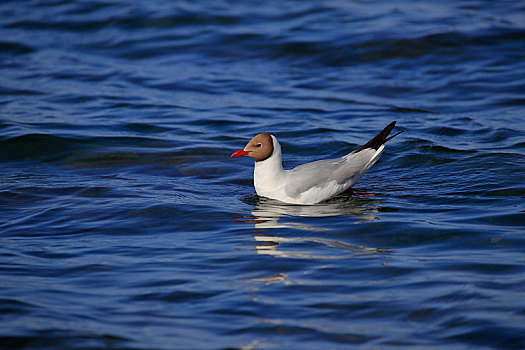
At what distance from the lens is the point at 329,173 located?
8.34 metres

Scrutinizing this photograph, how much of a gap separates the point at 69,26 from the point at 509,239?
14.6 m

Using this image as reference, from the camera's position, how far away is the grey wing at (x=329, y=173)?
27.0 feet

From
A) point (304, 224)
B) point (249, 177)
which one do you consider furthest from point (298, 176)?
point (249, 177)

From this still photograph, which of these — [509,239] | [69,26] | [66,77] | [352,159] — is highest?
[69,26]

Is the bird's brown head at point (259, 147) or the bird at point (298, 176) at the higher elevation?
the bird's brown head at point (259, 147)

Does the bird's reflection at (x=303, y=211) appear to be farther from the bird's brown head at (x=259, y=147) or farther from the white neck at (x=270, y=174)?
the bird's brown head at (x=259, y=147)

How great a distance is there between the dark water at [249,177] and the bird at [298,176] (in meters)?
0.20

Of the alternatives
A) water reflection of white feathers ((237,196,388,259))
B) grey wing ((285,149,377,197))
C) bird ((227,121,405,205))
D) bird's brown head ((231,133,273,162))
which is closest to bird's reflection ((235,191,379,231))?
water reflection of white feathers ((237,196,388,259))

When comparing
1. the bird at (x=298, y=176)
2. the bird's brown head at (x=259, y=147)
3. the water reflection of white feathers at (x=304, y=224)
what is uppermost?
the bird's brown head at (x=259, y=147)

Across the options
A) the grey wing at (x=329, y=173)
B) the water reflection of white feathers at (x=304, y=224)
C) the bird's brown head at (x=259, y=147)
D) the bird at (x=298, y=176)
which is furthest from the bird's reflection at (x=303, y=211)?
the bird's brown head at (x=259, y=147)

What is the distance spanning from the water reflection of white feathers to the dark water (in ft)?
0.11

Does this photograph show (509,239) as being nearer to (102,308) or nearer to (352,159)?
(352,159)

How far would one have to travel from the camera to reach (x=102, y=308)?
5461 mm

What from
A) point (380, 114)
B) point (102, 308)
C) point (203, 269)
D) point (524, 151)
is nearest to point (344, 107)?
point (380, 114)
